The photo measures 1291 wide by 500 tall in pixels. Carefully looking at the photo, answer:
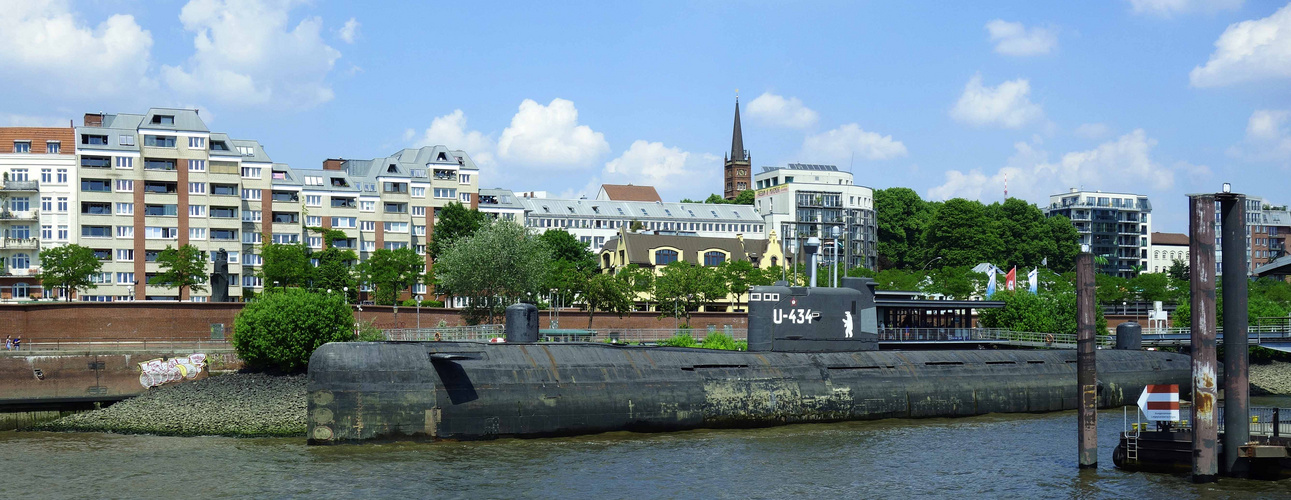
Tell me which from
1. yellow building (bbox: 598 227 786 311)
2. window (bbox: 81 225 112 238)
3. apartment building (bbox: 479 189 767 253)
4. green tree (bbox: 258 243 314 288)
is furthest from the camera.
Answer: apartment building (bbox: 479 189 767 253)

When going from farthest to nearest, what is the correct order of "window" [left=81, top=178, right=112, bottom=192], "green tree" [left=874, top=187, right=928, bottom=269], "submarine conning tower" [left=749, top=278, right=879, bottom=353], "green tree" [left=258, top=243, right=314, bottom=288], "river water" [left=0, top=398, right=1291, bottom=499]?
"green tree" [left=874, top=187, right=928, bottom=269], "window" [left=81, top=178, right=112, bottom=192], "green tree" [left=258, top=243, right=314, bottom=288], "submarine conning tower" [left=749, top=278, right=879, bottom=353], "river water" [left=0, top=398, right=1291, bottom=499]

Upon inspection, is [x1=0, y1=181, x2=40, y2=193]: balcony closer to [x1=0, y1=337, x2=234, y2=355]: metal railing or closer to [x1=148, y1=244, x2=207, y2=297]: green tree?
[x1=148, y1=244, x2=207, y2=297]: green tree

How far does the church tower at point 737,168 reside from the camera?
192m

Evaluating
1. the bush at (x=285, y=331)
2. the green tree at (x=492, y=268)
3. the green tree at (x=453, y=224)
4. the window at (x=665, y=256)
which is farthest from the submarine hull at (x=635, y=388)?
the window at (x=665, y=256)

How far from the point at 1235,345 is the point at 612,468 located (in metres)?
16.5

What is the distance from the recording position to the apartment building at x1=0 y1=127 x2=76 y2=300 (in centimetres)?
8056

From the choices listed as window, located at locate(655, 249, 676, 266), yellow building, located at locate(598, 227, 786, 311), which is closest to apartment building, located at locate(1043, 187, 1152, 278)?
yellow building, located at locate(598, 227, 786, 311)

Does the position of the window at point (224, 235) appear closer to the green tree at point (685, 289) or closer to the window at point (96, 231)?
the window at point (96, 231)

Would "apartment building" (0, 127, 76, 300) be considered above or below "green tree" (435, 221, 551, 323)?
above

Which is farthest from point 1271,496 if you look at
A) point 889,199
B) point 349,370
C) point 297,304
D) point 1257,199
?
point 1257,199

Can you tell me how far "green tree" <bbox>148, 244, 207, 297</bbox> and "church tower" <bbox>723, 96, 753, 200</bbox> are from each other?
400 ft

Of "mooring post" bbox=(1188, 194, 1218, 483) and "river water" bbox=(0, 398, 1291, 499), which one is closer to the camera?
"mooring post" bbox=(1188, 194, 1218, 483)

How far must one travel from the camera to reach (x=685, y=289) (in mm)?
79312

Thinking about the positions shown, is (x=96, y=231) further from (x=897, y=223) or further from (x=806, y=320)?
(x=897, y=223)
